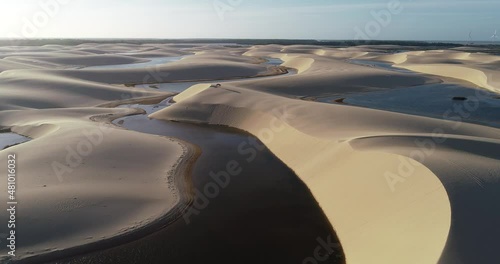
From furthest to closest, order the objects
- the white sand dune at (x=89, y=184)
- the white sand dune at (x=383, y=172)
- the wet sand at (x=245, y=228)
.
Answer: the white sand dune at (x=89, y=184) < the wet sand at (x=245, y=228) < the white sand dune at (x=383, y=172)

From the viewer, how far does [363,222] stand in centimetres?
865

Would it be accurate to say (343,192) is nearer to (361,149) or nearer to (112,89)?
(361,149)

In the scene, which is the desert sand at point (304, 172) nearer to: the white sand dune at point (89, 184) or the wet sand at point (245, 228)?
the white sand dune at point (89, 184)

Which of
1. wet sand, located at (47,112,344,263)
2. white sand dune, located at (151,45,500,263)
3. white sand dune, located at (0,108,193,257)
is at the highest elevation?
white sand dune, located at (151,45,500,263)

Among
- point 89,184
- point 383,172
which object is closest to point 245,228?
point 383,172

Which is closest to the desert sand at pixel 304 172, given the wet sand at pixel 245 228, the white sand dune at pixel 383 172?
the white sand dune at pixel 383 172

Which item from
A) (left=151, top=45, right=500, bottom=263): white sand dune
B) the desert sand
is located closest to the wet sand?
the desert sand

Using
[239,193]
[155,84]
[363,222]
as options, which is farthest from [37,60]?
[363,222]

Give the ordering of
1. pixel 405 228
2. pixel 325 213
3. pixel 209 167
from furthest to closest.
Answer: pixel 209 167 → pixel 325 213 → pixel 405 228

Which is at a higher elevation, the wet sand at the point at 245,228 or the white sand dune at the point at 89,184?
the wet sand at the point at 245,228

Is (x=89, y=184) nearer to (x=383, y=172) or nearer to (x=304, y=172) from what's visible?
(x=304, y=172)

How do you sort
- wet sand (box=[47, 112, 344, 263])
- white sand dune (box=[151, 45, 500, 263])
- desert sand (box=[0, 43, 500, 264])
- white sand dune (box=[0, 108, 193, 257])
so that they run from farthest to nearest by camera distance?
white sand dune (box=[0, 108, 193, 257])
wet sand (box=[47, 112, 344, 263])
desert sand (box=[0, 43, 500, 264])
white sand dune (box=[151, 45, 500, 263])

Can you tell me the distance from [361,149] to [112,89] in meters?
22.6

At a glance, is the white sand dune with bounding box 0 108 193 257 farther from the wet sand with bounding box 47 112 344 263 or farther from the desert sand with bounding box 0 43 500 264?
the wet sand with bounding box 47 112 344 263
